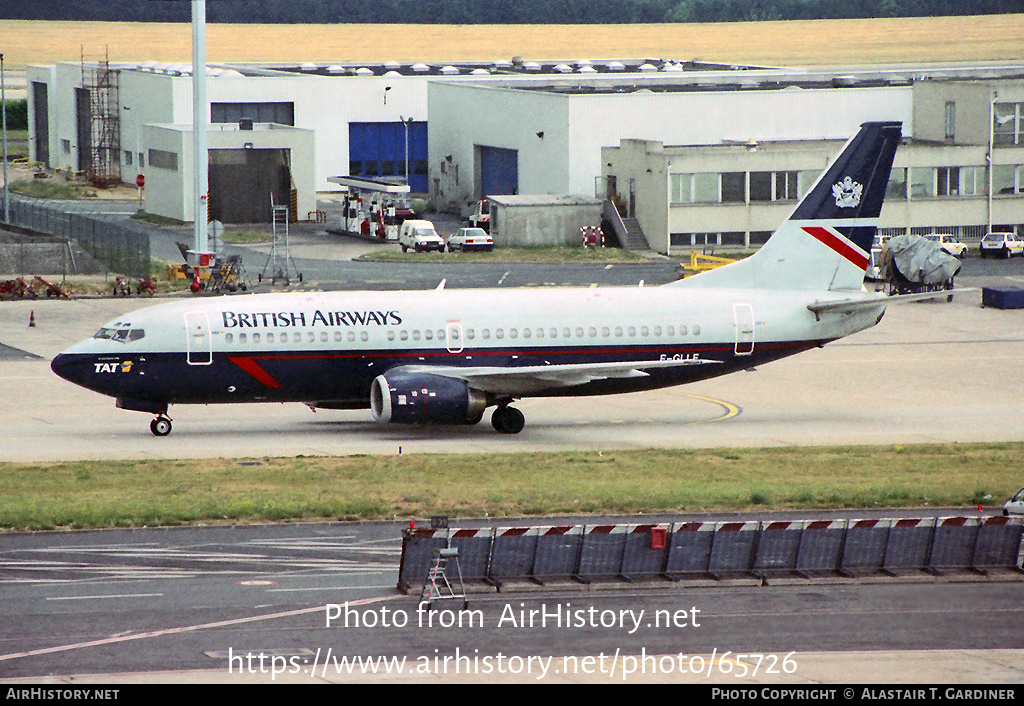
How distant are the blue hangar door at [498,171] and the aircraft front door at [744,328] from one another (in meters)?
68.8

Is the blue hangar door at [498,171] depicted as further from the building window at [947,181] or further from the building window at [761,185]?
the building window at [947,181]

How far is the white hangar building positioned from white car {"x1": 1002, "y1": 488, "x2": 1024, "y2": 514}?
217 feet

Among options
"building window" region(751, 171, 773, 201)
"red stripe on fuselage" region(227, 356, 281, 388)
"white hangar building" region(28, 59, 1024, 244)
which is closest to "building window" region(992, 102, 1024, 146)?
"white hangar building" region(28, 59, 1024, 244)

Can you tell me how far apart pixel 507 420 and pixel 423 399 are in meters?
3.13

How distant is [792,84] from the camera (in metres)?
124

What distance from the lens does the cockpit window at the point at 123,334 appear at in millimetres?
46344

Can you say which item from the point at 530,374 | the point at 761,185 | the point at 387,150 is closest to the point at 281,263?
the point at 761,185

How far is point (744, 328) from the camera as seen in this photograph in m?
49.5

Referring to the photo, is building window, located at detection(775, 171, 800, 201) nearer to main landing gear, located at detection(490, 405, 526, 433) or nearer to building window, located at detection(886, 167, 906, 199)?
building window, located at detection(886, 167, 906, 199)

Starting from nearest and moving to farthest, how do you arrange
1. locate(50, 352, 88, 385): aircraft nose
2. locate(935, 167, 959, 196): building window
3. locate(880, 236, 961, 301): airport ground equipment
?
locate(50, 352, 88, 385): aircraft nose
locate(880, 236, 961, 301): airport ground equipment
locate(935, 167, 959, 196): building window

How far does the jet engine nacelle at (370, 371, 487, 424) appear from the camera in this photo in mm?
46062

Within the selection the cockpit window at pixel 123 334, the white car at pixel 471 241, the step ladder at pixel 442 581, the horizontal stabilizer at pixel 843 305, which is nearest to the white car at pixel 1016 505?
the step ladder at pixel 442 581
